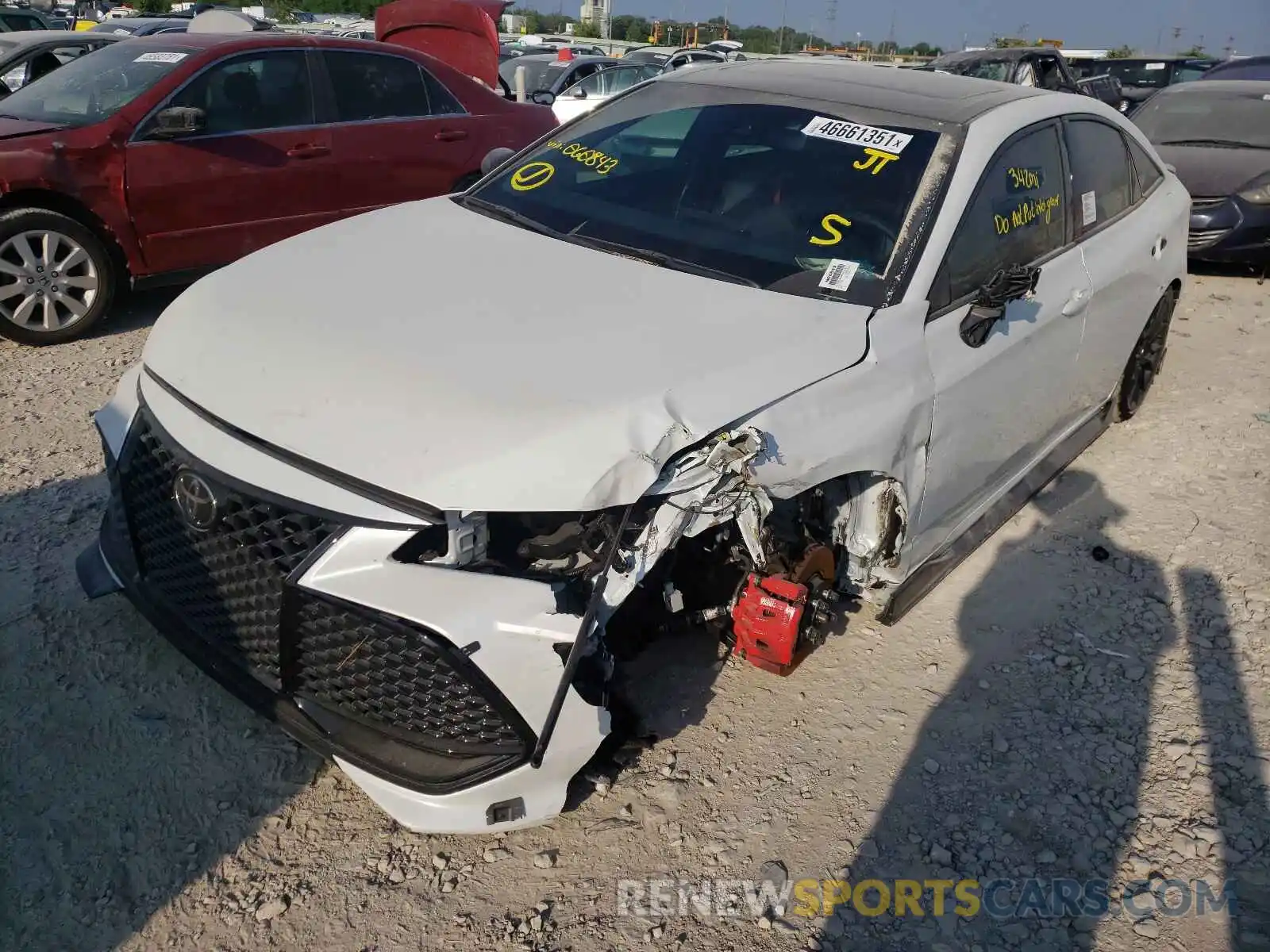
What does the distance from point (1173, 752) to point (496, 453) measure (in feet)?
7.18

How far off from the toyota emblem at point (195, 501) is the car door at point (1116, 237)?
3133 millimetres

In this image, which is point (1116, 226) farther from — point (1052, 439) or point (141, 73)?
point (141, 73)

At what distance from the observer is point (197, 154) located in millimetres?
5547

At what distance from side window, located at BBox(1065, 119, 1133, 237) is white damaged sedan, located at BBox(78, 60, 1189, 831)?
5cm

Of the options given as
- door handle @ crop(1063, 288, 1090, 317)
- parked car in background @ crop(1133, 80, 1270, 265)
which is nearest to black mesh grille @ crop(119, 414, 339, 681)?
door handle @ crop(1063, 288, 1090, 317)

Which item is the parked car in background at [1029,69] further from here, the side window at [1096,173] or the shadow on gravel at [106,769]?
the shadow on gravel at [106,769]

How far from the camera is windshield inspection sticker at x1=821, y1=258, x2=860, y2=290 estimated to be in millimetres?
2863

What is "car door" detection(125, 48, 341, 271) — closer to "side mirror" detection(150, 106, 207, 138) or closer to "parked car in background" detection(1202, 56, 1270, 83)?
"side mirror" detection(150, 106, 207, 138)

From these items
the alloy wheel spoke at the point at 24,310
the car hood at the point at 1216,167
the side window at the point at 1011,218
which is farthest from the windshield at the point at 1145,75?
the alloy wheel spoke at the point at 24,310

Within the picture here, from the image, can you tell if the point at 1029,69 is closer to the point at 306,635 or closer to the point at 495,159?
the point at 495,159

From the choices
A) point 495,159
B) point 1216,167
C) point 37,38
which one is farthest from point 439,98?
point 37,38

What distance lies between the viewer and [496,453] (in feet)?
6.91

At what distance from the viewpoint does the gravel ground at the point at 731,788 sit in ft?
7.47

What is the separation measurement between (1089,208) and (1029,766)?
→ 2246 millimetres
